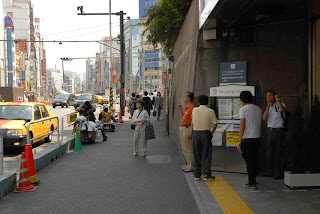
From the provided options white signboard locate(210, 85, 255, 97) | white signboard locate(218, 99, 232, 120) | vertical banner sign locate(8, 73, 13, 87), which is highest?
vertical banner sign locate(8, 73, 13, 87)

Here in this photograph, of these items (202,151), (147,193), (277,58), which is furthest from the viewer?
(277,58)

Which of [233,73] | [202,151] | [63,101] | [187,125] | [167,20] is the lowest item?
[63,101]

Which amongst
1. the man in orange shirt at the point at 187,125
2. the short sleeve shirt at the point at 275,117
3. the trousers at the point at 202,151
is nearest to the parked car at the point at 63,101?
the man in orange shirt at the point at 187,125

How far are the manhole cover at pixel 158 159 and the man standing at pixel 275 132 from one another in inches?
129

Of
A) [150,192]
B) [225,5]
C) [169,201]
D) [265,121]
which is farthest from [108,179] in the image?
[225,5]

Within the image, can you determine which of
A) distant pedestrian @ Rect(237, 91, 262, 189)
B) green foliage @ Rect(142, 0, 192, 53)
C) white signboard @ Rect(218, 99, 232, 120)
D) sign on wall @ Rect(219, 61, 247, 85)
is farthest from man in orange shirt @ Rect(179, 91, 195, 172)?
green foliage @ Rect(142, 0, 192, 53)

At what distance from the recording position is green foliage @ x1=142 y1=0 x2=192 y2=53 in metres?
17.7

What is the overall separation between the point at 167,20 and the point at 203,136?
12383mm

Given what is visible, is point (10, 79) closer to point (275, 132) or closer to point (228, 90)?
point (228, 90)

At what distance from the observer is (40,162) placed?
9.37 meters

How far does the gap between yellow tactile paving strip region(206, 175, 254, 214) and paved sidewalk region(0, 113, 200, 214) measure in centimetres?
42

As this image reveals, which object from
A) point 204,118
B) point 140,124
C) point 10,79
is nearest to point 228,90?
point 204,118

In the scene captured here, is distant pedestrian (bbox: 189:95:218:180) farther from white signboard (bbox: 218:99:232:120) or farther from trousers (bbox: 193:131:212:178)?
white signboard (bbox: 218:99:232:120)

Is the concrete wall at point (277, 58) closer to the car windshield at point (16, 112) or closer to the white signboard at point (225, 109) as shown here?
the white signboard at point (225, 109)
